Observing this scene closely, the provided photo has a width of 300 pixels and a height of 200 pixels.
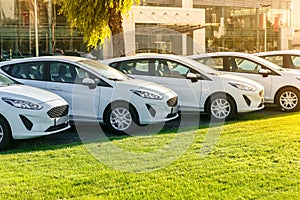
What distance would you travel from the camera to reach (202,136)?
7238 millimetres

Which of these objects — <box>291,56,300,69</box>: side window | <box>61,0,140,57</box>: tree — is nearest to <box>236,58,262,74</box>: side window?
<box>291,56,300,69</box>: side window

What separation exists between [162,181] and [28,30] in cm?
3065

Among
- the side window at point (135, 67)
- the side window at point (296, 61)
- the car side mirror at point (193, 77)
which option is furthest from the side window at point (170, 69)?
the side window at point (296, 61)

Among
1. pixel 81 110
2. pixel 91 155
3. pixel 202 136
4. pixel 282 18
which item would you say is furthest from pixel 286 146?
pixel 282 18

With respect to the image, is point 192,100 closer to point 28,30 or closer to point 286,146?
point 286,146

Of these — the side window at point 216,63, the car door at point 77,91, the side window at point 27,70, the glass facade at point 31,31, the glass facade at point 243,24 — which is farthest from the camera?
the glass facade at point 243,24

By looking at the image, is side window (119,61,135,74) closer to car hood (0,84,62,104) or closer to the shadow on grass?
the shadow on grass

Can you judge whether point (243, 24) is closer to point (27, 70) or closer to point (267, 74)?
point (267, 74)

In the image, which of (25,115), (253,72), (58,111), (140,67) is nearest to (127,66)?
(140,67)

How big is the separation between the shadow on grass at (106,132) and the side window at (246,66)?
1.21 metres

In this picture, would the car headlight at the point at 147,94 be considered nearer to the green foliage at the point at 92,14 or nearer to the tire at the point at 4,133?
the tire at the point at 4,133

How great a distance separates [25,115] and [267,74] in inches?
246

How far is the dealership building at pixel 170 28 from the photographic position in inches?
1291

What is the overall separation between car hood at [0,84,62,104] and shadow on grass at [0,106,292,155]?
2.54 ft
